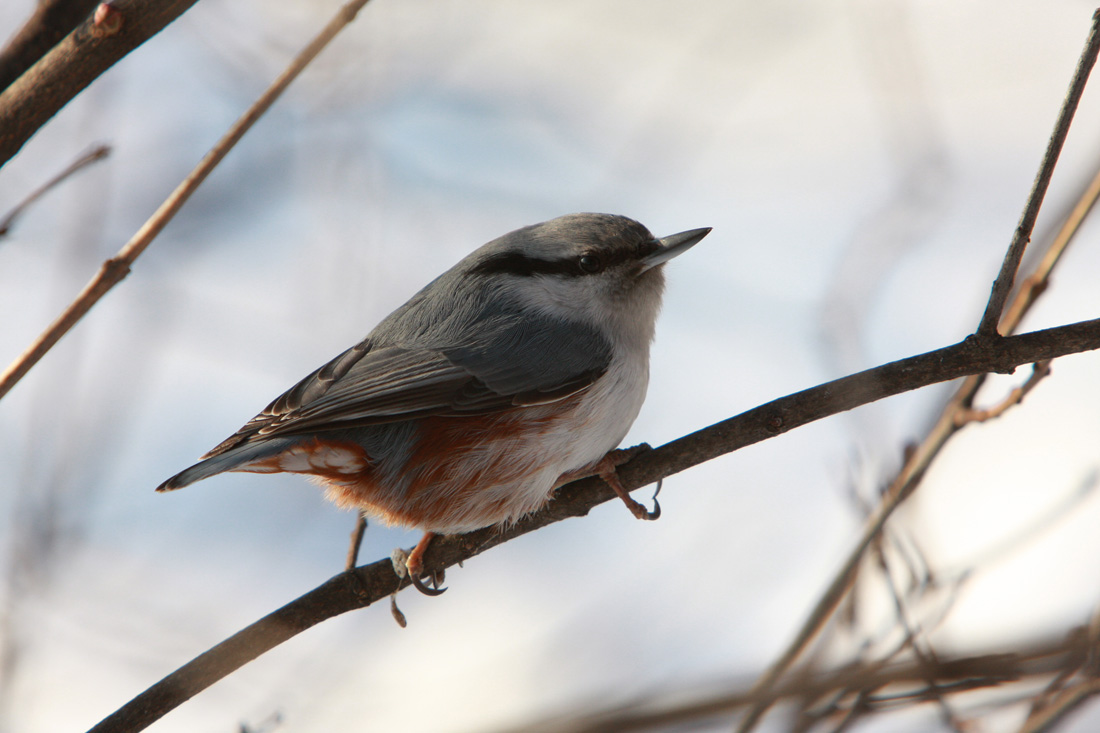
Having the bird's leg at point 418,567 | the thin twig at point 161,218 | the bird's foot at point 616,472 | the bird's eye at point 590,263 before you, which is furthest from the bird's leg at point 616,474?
the thin twig at point 161,218

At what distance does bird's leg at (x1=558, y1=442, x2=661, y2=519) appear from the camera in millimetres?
2512

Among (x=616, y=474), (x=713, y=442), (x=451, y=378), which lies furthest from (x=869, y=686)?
(x=451, y=378)

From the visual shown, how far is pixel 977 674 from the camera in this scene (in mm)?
868

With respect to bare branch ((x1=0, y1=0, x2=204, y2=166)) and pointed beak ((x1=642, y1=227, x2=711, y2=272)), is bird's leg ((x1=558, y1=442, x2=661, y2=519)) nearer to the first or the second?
pointed beak ((x1=642, y1=227, x2=711, y2=272))

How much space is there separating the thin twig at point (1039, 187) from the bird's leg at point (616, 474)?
3.23 ft

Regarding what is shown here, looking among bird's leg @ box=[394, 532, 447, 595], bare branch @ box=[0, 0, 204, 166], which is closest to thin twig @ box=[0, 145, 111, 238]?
bare branch @ box=[0, 0, 204, 166]

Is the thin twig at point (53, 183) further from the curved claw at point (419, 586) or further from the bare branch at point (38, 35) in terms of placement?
the curved claw at point (419, 586)

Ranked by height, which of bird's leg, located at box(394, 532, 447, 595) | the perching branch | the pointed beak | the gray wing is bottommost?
the perching branch

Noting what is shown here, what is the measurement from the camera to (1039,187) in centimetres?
169

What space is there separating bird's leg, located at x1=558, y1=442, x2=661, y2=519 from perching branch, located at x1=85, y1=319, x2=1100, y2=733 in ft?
0.19

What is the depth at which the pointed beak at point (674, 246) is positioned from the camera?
3.05 meters

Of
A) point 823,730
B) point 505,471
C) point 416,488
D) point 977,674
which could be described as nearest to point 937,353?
point 823,730

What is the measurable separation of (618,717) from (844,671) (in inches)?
11.5

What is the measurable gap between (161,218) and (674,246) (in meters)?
1.72
